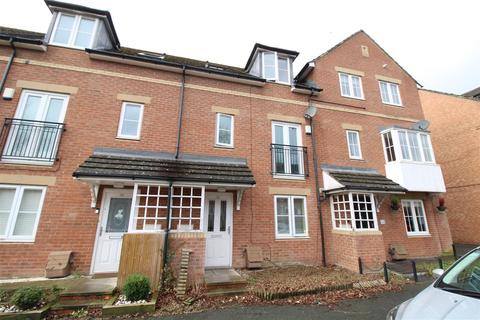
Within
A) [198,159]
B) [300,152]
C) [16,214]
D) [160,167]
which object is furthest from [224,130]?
[16,214]

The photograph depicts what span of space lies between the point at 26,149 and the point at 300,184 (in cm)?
978

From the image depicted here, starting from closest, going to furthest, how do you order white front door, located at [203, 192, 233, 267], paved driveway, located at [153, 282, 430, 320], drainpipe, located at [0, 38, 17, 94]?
paved driveway, located at [153, 282, 430, 320]
drainpipe, located at [0, 38, 17, 94]
white front door, located at [203, 192, 233, 267]

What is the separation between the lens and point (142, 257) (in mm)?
5859

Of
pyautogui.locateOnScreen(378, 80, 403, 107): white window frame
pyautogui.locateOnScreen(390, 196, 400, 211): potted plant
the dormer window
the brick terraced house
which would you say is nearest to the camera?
the brick terraced house

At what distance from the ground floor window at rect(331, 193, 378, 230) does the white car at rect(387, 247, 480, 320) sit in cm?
511

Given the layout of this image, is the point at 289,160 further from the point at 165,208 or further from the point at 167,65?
the point at 167,65

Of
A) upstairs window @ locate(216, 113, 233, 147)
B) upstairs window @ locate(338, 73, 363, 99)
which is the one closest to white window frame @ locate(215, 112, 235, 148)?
upstairs window @ locate(216, 113, 233, 147)

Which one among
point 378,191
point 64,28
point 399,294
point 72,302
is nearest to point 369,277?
point 399,294

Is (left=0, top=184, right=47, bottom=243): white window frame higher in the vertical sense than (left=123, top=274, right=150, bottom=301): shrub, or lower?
higher

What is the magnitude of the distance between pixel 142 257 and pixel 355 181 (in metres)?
7.99

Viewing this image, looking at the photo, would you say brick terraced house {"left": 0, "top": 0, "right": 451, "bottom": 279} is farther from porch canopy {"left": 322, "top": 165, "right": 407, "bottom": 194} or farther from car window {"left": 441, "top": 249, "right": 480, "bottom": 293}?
car window {"left": 441, "top": 249, "right": 480, "bottom": 293}

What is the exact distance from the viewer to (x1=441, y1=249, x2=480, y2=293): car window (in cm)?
284

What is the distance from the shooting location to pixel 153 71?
910 centimetres

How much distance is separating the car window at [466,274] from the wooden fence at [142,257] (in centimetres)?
588
